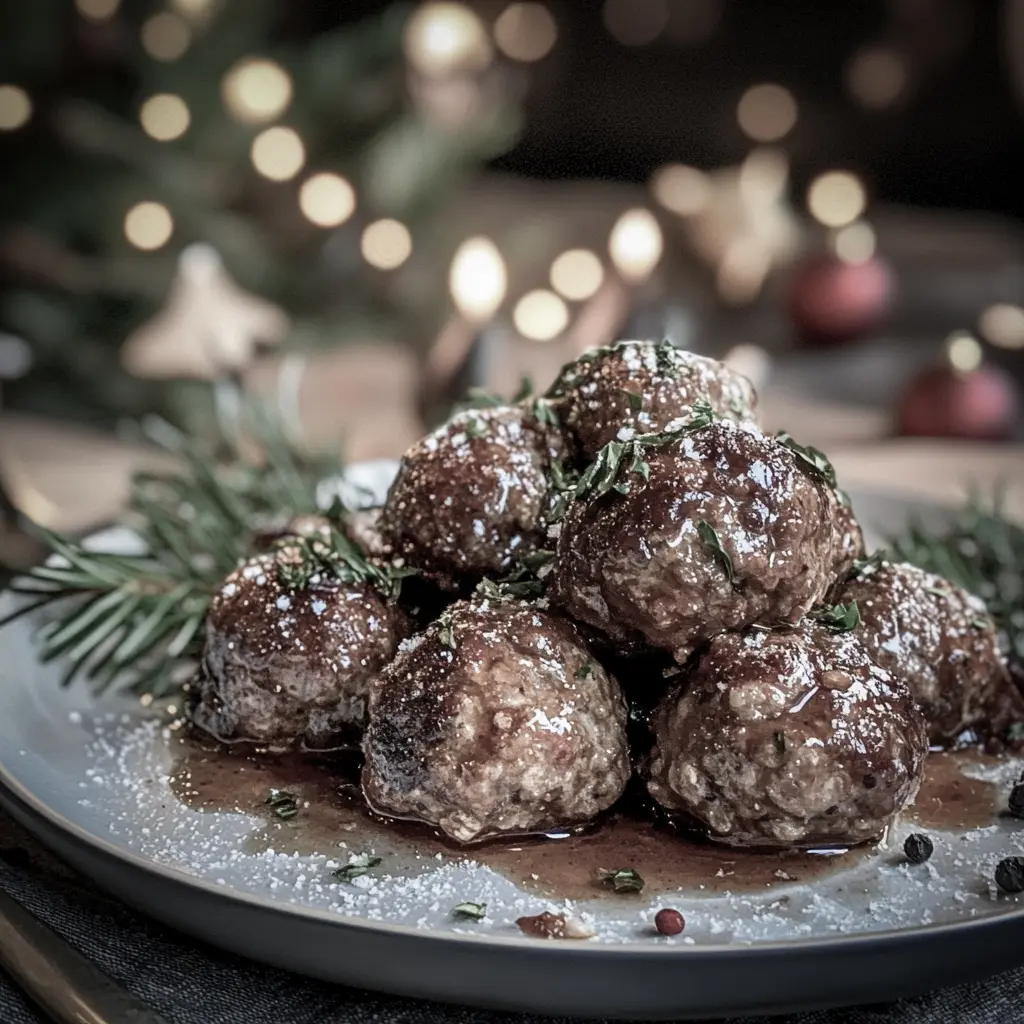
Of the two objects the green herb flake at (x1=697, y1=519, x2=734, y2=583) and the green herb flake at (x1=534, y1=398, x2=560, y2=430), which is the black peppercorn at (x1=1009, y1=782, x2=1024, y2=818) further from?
the green herb flake at (x1=534, y1=398, x2=560, y2=430)

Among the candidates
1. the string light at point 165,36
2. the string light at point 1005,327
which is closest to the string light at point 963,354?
the string light at point 1005,327

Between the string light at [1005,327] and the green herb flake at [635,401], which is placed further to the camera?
the string light at [1005,327]

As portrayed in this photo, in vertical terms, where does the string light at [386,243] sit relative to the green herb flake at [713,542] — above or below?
above

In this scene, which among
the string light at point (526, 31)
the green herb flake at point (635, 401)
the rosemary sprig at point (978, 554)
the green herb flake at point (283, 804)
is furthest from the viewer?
the string light at point (526, 31)

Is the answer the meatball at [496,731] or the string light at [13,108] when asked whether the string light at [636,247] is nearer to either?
the string light at [13,108]

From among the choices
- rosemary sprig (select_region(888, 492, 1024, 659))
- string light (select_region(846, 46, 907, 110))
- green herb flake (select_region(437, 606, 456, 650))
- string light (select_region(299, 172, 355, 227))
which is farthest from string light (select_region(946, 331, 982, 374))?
green herb flake (select_region(437, 606, 456, 650))

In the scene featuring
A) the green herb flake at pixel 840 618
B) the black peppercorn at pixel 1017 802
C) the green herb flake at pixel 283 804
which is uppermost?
the green herb flake at pixel 840 618
